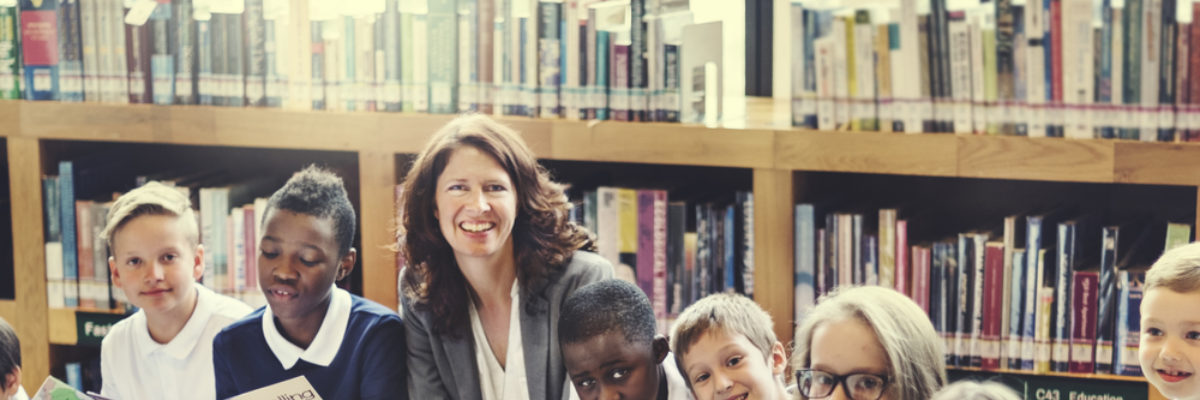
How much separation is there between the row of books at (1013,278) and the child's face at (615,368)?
66 centimetres

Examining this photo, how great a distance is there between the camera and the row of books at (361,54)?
2332mm

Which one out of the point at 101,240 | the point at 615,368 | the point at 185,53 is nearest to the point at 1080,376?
the point at 615,368

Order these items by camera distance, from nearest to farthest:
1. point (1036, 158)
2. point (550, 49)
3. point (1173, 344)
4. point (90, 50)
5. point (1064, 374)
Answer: point (1173, 344), point (1036, 158), point (1064, 374), point (550, 49), point (90, 50)

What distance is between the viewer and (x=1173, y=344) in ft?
5.25

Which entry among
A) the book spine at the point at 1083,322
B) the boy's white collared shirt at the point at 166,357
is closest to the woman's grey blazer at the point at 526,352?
the boy's white collared shirt at the point at 166,357

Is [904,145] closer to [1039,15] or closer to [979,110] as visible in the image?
[979,110]

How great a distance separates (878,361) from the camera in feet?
5.41

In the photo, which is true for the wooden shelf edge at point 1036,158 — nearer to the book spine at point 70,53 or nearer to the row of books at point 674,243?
the row of books at point 674,243

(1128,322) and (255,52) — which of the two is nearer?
(1128,322)

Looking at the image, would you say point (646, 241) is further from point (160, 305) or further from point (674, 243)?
point (160, 305)

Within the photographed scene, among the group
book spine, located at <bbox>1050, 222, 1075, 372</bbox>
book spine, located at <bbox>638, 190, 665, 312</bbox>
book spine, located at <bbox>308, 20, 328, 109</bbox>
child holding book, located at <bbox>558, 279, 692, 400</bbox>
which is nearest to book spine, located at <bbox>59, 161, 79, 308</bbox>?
book spine, located at <bbox>308, 20, 328, 109</bbox>

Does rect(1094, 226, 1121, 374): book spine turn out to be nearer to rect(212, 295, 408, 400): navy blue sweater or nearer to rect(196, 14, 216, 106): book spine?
rect(212, 295, 408, 400): navy blue sweater

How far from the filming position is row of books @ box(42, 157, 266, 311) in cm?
258

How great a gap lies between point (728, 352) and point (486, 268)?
0.42 metres
